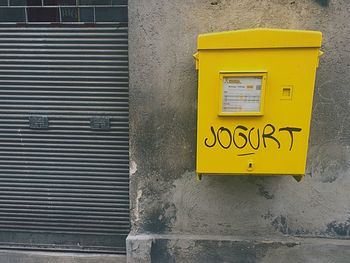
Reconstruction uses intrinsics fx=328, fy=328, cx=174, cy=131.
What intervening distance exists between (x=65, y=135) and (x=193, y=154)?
49.9 inches

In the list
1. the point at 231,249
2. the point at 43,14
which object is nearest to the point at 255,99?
the point at 231,249

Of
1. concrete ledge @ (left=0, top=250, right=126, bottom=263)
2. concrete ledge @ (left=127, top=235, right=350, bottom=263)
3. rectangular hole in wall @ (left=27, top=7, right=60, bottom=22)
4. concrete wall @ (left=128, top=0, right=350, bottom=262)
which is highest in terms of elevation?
rectangular hole in wall @ (left=27, top=7, right=60, bottom=22)

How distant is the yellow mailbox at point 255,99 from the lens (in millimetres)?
2135

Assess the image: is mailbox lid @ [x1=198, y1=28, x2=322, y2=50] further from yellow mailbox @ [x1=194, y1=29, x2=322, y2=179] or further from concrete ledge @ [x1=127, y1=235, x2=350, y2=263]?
concrete ledge @ [x1=127, y1=235, x2=350, y2=263]

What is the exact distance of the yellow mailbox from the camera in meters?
2.13

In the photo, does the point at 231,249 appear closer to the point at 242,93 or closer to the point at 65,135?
the point at 242,93

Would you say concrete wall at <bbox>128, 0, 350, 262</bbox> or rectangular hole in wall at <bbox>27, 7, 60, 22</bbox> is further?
rectangular hole in wall at <bbox>27, 7, 60, 22</bbox>

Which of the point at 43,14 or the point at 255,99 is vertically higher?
the point at 43,14

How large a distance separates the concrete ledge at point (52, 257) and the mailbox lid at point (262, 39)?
232 centimetres

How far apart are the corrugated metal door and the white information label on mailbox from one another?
1.15 meters

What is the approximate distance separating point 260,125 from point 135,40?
1199 millimetres

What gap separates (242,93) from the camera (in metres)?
2.18

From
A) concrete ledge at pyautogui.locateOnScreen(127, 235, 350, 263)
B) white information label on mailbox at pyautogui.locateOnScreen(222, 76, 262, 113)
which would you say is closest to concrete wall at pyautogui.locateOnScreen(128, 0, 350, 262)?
concrete ledge at pyautogui.locateOnScreen(127, 235, 350, 263)

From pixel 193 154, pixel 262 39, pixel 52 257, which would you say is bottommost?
pixel 52 257
